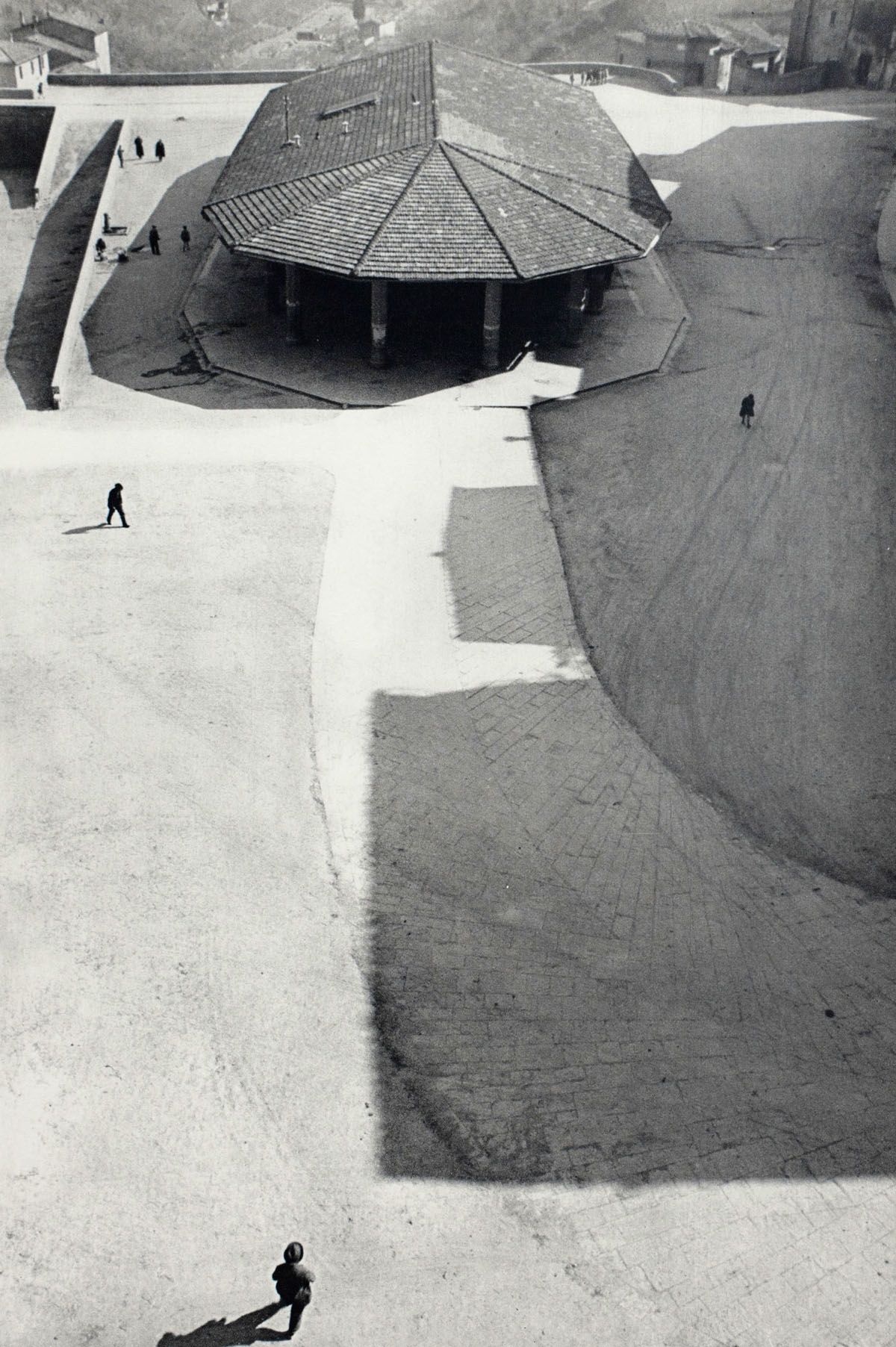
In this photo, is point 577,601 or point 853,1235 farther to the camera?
point 577,601

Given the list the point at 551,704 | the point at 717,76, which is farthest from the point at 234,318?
the point at 717,76

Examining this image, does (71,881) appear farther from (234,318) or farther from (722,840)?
(234,318)

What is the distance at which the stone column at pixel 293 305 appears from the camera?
26.9 meters

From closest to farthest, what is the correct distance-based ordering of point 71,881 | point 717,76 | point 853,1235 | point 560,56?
1. point 853,1235
2. point 71,881
3. point 717,76
4. point 560,56

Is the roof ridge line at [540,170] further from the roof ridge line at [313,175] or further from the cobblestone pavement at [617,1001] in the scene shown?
the cobblestone pavement at [617,1001]

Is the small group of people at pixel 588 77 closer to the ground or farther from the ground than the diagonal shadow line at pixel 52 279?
farther from the ground

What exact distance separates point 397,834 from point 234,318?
Answer: 759 inches

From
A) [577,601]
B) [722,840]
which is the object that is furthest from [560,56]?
[722,840]

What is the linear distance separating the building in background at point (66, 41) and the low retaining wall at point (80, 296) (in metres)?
30.8

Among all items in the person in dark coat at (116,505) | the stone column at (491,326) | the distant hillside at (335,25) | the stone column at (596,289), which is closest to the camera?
the person in dark coat at (116,505)

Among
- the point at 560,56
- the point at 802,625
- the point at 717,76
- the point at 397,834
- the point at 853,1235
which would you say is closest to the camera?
the point at 853,1235

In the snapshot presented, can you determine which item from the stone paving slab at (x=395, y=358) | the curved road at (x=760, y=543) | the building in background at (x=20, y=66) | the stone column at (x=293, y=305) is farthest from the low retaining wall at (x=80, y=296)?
the building in background at (x=20, y=66)

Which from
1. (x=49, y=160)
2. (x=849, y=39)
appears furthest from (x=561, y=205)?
(x=849, y=39)

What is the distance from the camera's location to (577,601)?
19266 mm
